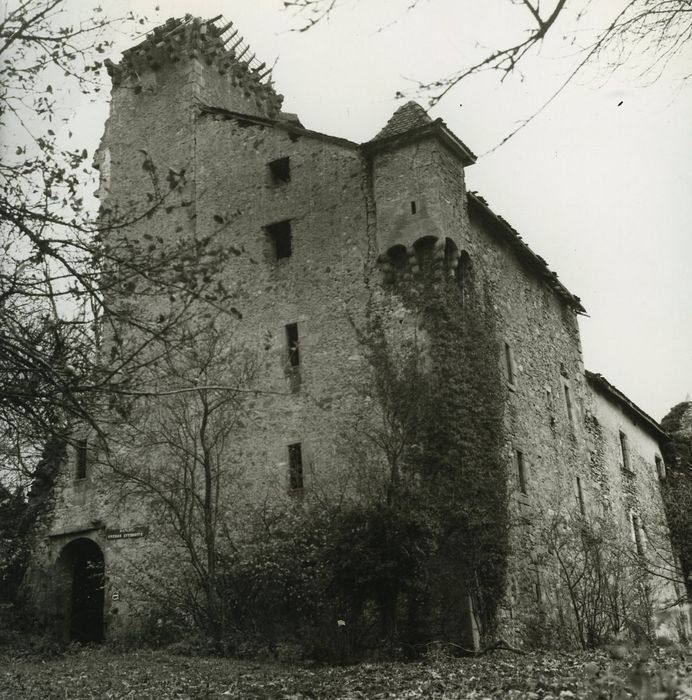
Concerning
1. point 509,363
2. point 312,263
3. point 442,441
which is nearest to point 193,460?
point 312,263

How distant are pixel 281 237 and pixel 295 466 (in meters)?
→ 5.46

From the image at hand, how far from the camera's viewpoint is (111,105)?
2381 centimetres

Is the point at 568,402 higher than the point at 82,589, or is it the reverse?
the point at 568,402

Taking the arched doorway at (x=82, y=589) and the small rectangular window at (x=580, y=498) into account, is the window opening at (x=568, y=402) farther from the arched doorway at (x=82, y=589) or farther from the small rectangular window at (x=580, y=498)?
the arched doorway at (x=82, y=589)

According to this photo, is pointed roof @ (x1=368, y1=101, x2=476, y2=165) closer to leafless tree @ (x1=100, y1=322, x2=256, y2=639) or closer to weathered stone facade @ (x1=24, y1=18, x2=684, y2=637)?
weathered stone facade @ (x1=24, y1=18, x2=684, y2=637)

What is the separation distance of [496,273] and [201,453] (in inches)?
313

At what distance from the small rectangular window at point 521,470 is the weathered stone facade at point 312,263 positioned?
0.05 meters

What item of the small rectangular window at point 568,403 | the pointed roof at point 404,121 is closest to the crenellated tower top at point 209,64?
the pointed roof at point 404,121

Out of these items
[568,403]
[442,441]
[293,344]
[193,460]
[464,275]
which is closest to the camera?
[442,441]

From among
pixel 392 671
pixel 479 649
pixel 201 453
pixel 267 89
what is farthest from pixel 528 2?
pixel 267 89

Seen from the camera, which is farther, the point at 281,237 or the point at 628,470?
the point at 628,470

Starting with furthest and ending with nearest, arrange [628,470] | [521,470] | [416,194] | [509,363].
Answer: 1. [628,470]
2. [509,363]
3. [521,470]
4. [416,194]

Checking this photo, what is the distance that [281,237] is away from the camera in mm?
20438

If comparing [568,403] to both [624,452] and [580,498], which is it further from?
[624,452]
